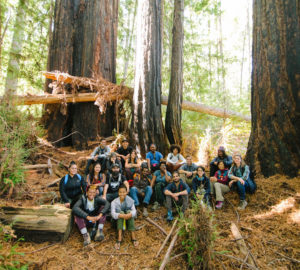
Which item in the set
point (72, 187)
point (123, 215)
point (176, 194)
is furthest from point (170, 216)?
point (72, 187)

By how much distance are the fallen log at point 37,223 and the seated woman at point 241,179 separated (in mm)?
3354

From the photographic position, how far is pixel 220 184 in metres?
4.74

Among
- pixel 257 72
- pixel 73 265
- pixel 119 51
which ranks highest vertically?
pixel 119 51

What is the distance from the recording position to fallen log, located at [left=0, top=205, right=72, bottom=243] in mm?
3531

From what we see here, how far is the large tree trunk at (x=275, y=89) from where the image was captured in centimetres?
417

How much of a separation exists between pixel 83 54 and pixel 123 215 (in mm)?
5879

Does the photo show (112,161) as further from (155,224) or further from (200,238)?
(200,238)

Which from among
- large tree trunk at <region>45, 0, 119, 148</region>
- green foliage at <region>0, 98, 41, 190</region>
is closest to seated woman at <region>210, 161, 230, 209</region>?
large tree trunk at <region>45, 0, 119, 148</region>

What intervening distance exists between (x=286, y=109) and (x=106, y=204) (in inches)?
160

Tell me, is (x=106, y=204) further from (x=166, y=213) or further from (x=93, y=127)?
(x=93, y=127)

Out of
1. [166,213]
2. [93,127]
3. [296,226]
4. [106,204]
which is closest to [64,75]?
[93,127]

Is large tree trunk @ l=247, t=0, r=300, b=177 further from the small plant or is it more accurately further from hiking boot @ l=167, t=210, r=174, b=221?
the small plant

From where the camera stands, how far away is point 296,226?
11.1 ft

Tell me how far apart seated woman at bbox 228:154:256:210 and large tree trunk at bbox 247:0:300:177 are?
372 millimetres
